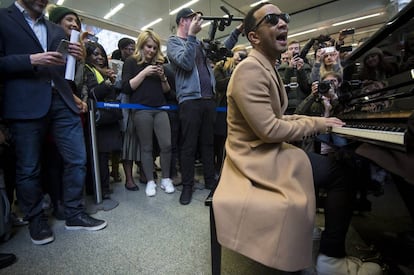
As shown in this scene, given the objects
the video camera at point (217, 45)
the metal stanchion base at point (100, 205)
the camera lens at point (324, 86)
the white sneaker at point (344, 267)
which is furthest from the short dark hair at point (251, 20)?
the metal stanchion base at point (100, 205)

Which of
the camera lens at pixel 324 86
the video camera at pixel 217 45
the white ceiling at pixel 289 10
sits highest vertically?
the white ceiling at pixel 289 10

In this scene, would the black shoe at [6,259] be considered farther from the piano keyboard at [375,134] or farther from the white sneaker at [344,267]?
the piano keyboard at [375,134]

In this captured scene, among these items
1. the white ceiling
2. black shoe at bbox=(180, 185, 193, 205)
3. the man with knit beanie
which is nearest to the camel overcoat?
black shoe at bbox=(180, 185, 193, 205)

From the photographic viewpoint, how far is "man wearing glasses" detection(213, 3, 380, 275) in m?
0.72

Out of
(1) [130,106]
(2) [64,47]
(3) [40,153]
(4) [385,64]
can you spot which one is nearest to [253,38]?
(4) [385,64]

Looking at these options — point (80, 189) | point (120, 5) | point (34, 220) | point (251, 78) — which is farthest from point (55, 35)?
point (120, 5)

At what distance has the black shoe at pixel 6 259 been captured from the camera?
110 centimetres

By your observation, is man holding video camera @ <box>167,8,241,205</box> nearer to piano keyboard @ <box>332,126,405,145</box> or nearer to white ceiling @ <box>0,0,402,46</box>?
piano keyboard @ <box>332,126,405,145</box>

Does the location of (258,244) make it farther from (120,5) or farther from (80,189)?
(120,5)

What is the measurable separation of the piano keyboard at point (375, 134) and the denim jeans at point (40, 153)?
1.40m

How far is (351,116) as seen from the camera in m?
1.27

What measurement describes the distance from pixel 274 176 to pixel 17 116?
128 cm

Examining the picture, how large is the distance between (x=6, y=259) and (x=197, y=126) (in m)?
1.35

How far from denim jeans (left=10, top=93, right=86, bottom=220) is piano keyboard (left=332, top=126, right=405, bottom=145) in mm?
1396
